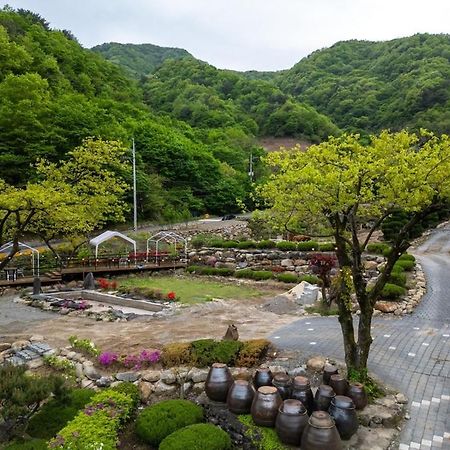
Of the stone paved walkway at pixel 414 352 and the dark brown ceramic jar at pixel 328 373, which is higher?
the dark brown ceramic jar at pixel 328 373

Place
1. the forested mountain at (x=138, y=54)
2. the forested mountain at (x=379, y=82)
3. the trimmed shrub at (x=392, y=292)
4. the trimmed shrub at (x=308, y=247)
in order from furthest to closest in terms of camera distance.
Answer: the forested mountain at (x=138, y=54)
the forested mountain at (x=379, y=82)
the trimmed shrub at (x=308, y=247)
the trimmed shrub at (x=392, y=292)

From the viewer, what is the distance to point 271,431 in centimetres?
630

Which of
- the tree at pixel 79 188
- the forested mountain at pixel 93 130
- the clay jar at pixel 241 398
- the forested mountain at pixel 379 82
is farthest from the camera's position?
the forested mountain at pixel 379 82

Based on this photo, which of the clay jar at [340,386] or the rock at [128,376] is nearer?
the clay jar at [340,386]

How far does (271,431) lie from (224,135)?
183ft

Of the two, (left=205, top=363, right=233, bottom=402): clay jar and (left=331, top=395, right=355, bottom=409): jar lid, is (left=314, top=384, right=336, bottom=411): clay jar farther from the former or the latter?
(left=205, top=363, right=233, bottom=402): clay jar

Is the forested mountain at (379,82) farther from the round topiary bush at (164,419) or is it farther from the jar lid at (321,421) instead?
the round topiary bush at (164,419)

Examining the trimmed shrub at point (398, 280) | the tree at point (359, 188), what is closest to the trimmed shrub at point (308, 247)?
the trimmed shrub at point (398, 280)

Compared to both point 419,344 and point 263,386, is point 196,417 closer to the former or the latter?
point 263,386

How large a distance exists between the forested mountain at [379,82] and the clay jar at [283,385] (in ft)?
148

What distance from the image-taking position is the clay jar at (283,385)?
23.0 feet

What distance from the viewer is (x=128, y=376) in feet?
27.7

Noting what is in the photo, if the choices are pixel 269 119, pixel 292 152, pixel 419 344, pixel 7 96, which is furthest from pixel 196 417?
pixel 269 119

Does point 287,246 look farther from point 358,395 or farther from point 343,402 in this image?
point 343,402
